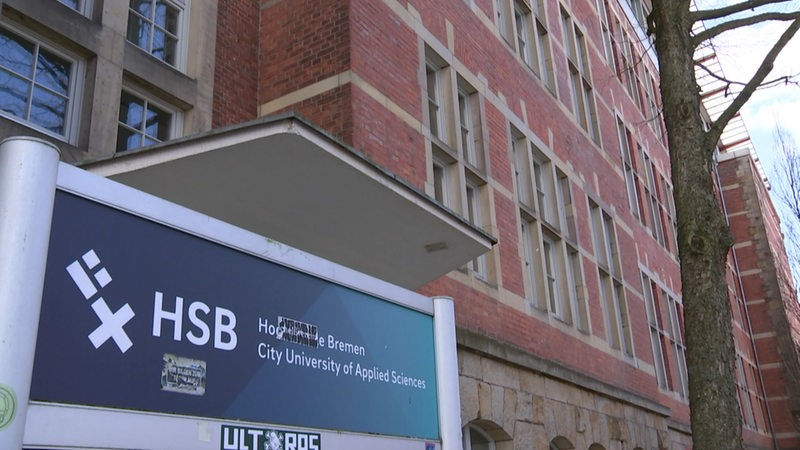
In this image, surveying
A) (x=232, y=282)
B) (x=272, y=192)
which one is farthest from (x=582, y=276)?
(x=232, y=282)

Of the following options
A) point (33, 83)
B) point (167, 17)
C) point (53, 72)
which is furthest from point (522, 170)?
point (33, 83)

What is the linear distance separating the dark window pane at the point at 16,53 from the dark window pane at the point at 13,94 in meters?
0.09

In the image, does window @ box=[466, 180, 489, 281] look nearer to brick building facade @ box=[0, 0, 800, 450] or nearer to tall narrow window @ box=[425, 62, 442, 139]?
brick building facade @ box=[0, 0, 800, 450]

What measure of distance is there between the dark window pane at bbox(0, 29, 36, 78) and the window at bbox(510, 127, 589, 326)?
7597 mm

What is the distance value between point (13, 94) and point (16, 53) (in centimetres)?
43

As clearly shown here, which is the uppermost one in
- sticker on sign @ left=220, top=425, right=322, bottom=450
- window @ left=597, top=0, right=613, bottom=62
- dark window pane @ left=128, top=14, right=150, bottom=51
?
window @ left=597, top=0, right=613, bottom=62

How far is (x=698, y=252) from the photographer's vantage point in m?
8.49

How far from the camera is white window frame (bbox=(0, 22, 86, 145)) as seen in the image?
6.80 meters

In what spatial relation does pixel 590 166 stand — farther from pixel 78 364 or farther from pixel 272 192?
pixel 78 364

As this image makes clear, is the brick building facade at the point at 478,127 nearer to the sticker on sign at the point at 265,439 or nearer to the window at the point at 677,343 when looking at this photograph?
the window at the point at 677,343

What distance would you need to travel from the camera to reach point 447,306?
4.02m

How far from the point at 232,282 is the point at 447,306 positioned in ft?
4.86

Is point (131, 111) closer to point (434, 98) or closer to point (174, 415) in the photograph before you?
point (434, 98)

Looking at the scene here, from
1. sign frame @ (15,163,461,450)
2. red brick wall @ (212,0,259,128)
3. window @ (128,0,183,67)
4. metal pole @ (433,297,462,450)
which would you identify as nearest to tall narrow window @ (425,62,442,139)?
red brick wall @ (212,0,259,128)
